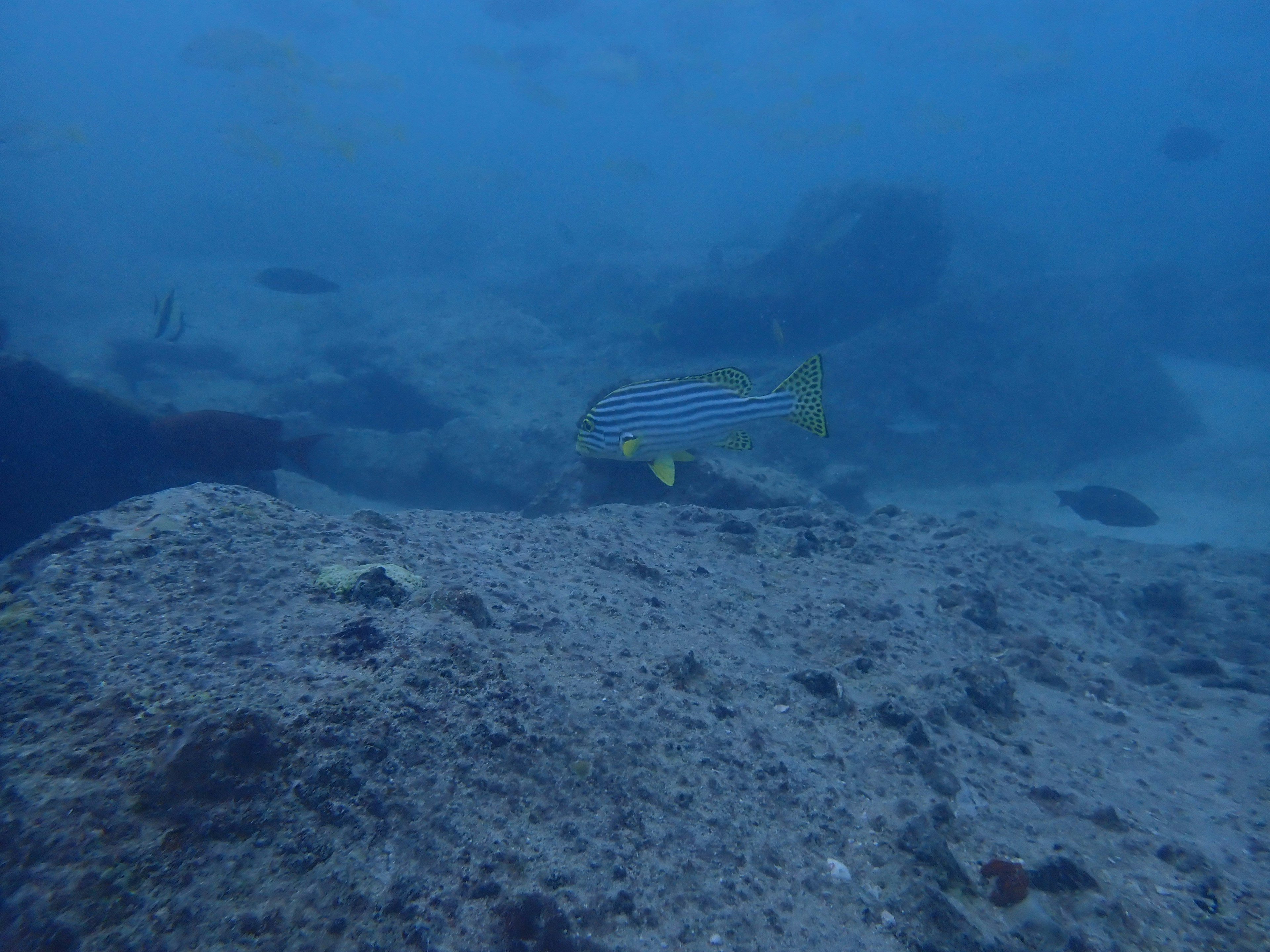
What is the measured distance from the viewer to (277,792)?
1.77 metres

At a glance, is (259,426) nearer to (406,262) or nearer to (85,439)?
(85,439)

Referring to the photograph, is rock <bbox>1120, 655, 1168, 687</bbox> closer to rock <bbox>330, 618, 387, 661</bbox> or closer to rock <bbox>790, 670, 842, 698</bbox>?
rock <bbox>790, 670, 842, 698</bbox>

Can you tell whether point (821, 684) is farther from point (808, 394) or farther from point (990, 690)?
point (808, 394)

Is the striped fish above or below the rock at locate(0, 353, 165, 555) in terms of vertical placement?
above

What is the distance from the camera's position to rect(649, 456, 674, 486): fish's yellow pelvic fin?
15.6ft

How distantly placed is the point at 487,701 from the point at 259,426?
20.6 ft

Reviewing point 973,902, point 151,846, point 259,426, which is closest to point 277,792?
point 151,846

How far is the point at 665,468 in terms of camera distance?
4812 mm

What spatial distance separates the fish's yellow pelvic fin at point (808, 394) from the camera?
467 cm

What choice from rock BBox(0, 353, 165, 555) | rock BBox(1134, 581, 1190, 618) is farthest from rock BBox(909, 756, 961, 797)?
rock BBox(0, 353, 165, 555)

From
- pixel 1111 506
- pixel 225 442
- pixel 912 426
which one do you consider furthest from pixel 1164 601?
pixel 225 442

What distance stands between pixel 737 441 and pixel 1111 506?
375 inches

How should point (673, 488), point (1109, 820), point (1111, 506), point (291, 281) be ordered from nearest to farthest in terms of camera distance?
point (1109, 820) < point (673, 488) < point (1111, 506) < point (291, 281)

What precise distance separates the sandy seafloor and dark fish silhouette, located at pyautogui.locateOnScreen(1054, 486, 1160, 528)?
7906 mm
